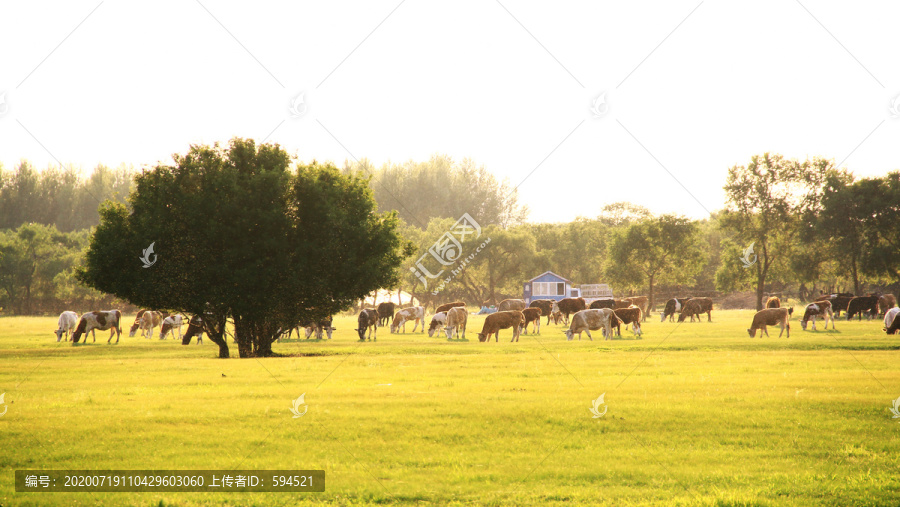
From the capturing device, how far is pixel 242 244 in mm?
29469

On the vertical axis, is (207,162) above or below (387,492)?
above

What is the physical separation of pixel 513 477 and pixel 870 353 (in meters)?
23.2

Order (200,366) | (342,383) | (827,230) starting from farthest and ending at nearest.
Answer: (827,230) → (200,366) → (342,383)

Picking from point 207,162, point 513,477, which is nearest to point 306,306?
point 207,162

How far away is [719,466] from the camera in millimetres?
10914

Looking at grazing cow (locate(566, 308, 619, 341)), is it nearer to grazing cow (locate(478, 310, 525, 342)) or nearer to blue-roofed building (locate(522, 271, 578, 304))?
grazing cow (locate(478, 310, 525, 342))

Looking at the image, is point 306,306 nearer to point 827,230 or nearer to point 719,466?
point 719,466

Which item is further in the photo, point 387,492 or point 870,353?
point 870,353

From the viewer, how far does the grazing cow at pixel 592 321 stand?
40.2 m

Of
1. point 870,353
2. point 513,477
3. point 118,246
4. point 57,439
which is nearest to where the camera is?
point 513,477

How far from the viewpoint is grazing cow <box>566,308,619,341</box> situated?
40.2 metres
